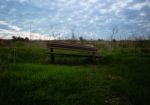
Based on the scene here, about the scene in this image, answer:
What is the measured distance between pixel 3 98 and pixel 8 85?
87 cm

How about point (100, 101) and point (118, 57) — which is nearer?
point (100, 101)

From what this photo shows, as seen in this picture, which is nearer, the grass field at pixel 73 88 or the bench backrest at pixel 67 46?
the grass field at pixel 73 88

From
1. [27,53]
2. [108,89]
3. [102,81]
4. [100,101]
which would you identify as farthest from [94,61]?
[100,101]

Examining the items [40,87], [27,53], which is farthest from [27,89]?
[27,53]

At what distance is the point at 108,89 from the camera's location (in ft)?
21.3

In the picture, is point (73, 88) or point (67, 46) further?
point (67, 46)

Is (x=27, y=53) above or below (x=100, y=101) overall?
above

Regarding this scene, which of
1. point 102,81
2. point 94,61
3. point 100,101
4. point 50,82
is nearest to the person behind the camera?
point 100,101

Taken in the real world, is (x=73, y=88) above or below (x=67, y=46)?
below

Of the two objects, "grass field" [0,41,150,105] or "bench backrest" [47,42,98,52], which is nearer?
"grass field" [0,41,150,105]

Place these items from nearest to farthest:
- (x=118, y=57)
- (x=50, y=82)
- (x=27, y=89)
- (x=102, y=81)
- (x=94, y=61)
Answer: (x=27, y=89) → (x=50, y=82) → (x=102, y=81) → (x=94, y=61) → (x=118, y=57)

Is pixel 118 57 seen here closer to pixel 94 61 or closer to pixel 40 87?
pixel 94 61

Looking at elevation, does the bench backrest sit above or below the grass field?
above

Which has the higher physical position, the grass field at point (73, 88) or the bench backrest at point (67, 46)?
the bench backrest at point (67, 46)
